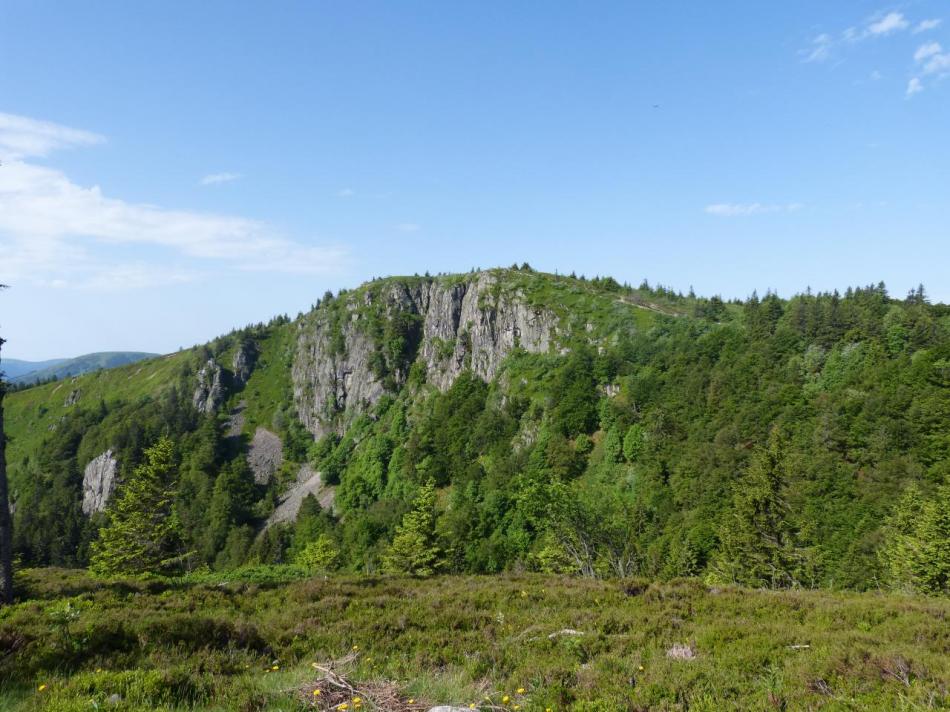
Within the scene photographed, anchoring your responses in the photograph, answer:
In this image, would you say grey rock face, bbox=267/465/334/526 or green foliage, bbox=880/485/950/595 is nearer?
green foliage, bbox=880/485/950/595

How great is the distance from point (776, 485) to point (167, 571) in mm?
54607

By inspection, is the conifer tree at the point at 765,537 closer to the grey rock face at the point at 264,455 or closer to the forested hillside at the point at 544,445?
the forested hillside at the point at 544,445

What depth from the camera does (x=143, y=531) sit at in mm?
40250

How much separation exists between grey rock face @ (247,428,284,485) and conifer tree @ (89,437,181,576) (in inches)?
4910

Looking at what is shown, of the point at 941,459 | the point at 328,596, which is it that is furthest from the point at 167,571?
the point at 941,459

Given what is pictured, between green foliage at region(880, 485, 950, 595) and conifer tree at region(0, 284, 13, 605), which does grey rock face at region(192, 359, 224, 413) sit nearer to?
conifer tree at region(0, 284, 13, 605)

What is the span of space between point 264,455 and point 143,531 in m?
136

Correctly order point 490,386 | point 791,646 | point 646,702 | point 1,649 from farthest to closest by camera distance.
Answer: point 490,386 → point 791,646 → point 1,649 → point 646,702

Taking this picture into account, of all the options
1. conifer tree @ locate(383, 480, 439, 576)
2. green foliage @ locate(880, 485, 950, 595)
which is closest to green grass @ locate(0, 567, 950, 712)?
green foliage @ locate(880, 485, 950, 595)

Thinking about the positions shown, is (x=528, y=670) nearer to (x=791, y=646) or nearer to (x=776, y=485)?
(x=791, y=646)

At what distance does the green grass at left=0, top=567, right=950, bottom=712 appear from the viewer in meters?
8.45

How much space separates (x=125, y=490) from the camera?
4131 cm

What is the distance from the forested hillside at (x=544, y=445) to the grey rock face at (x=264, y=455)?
781 mm

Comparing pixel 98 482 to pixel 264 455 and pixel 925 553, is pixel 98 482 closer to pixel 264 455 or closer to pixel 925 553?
pixel 264 455
